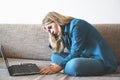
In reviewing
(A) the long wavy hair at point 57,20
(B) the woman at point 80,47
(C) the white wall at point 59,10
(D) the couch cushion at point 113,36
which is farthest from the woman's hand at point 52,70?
(C) the white wall at point 59,10

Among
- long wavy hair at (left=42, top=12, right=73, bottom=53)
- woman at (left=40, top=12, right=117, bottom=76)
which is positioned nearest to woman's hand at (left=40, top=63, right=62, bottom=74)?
woman at (left=40, top=12, right=117, bottom=76)

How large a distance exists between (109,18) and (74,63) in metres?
0.79

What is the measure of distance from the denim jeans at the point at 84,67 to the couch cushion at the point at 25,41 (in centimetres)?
55

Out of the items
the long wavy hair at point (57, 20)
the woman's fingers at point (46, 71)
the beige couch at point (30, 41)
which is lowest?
the woman's fingers at point (46, 71)

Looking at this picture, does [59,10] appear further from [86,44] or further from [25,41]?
[86,44]

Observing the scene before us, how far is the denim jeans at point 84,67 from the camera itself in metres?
1.93

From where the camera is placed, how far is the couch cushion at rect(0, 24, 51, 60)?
248 centimetres

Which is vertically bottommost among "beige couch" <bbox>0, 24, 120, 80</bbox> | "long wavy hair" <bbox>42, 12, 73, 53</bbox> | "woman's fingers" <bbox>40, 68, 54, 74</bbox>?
"woman's fingers" <bbox>40, 68, 54, 74</bbox>

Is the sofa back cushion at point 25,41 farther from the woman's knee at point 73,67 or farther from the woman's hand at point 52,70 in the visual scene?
the woman's knee at point 73,67

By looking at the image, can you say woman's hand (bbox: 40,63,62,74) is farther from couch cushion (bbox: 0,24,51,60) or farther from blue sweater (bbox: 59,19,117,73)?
couch cushion (bbox: 0,24,51,60)

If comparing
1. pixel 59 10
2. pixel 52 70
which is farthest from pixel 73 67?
pixel 59 10

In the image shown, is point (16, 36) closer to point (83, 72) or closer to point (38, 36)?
point (38, 36)

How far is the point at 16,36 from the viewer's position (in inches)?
99.9

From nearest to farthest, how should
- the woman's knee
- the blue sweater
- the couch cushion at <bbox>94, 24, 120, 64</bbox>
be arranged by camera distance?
the woman's knee → the blue sweater → the couch cushion at <bbox>94, 24, 120, 64</bbox>
